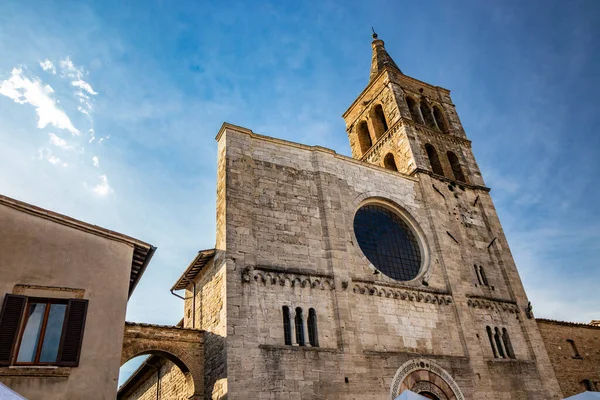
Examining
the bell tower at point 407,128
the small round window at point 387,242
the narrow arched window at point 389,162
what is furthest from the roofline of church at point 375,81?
the small round window at point 387,242

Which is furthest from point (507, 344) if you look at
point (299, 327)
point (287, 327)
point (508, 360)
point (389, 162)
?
point (389, 162)

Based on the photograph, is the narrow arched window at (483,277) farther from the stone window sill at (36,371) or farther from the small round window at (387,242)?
the stone window sill at (36,371)

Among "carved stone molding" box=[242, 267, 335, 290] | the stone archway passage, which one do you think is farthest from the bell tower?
the stone archway passage

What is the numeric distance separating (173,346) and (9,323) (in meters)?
4.56

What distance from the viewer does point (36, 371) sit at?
6.94 m

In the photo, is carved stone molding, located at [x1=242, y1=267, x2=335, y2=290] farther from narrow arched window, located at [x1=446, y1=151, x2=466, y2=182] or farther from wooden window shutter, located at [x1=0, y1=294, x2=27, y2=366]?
narrow arched window, located at [x1=446, y1=151, x2=466, y2=182]

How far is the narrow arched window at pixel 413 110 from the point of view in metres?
21.8

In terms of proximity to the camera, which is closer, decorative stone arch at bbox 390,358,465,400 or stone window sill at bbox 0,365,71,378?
stone window sill at bbox 0,365,71,378

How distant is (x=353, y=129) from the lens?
2433cm

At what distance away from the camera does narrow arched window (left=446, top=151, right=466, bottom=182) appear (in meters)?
20.4

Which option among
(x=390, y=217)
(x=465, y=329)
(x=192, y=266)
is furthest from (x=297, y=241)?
(x=465, y=329)

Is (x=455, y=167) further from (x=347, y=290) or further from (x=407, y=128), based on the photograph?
(x=347, y=290)

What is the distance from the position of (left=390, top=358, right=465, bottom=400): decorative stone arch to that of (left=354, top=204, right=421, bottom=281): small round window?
3094 millimetres

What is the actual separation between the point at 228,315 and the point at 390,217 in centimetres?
837
